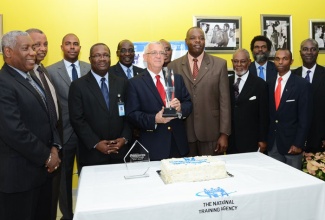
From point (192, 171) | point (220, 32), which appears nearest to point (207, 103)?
point (192, 171)

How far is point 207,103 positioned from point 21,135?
1.87m

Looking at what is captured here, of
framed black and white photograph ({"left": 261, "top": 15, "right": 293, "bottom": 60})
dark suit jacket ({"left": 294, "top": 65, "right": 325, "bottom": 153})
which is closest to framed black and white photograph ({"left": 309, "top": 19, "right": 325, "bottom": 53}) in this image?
framed black and white photograph ({"left": 261, "top": 15, "right": 293, "bottom": 60})

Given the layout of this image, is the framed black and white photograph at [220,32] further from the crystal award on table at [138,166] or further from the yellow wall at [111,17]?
the crystal award on table at [138,166]

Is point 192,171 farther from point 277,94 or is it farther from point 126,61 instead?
point 126,61

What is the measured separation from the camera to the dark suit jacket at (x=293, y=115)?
11.3 feet

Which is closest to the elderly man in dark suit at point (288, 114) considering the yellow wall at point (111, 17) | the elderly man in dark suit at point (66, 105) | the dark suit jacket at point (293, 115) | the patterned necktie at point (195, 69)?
the dark suit jacket at point (293, 115)

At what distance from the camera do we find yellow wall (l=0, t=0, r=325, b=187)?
475 centimetres

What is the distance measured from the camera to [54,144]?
273 centimetres

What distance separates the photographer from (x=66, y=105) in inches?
145

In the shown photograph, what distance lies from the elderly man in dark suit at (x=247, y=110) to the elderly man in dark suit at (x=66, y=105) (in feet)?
5.78

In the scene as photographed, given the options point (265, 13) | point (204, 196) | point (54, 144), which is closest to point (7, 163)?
point (54, 144)

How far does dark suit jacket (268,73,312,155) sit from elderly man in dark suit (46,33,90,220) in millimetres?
2193

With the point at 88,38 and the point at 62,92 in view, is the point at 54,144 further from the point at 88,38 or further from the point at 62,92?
the point at 88,38

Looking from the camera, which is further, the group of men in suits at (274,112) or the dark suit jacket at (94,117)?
the group of men in suits at (274,112)
